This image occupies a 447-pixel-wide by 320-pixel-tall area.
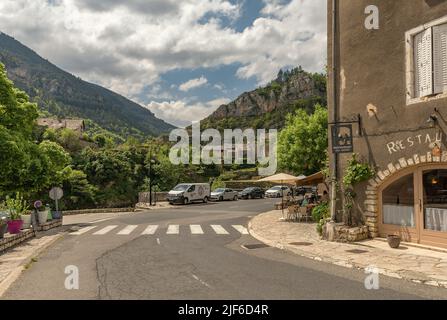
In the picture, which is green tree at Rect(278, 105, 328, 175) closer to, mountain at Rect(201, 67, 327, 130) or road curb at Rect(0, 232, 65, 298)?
road curb at Rect(0, 232, 65, 298)

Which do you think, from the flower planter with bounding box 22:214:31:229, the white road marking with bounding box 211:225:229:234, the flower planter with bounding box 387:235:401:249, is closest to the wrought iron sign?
the flower planter with bounding box 387:235:401:249

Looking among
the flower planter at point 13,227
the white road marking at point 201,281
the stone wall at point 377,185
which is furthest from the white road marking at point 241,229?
the flower planter at point 13,227

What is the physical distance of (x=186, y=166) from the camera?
64375 millimetres

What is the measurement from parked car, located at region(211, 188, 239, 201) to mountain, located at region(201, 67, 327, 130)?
7824 cm

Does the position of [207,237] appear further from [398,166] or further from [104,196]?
[104,196]

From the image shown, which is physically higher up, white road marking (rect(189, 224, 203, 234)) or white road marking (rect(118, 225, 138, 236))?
white road marking (rect(189, 224, 203, 234))

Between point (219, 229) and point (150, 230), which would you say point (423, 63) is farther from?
point (150, 230)

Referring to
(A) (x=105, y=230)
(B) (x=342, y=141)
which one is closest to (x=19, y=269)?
(A) (x=105, y=230)

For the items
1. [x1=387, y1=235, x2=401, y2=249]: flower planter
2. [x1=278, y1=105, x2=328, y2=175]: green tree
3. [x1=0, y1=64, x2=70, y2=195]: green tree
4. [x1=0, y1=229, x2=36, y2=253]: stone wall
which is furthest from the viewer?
[x1=278, y1=105, x2=328, y2=175]: green tree

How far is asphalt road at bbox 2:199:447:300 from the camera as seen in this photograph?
24.8 ft

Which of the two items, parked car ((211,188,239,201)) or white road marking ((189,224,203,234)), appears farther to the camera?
parked car ((211,188,239,201))

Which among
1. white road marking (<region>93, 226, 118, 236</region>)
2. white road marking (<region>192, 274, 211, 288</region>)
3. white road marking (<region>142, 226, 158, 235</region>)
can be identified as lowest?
white road marking (<region>93, 226, 118, 236</region>)

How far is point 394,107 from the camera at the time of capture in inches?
486

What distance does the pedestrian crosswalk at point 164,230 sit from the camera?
17.1 m
